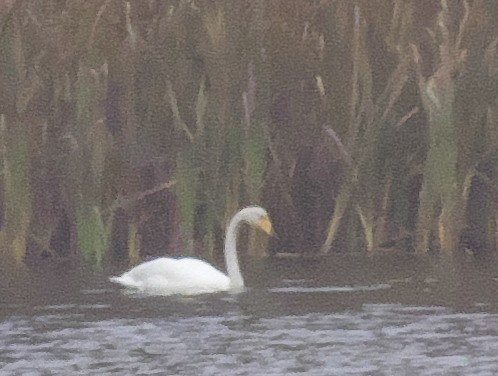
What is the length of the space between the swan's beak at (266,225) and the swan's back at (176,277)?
1.45 feet

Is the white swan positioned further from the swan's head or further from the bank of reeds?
the bank of reeds

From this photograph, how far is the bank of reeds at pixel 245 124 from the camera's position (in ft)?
50.0

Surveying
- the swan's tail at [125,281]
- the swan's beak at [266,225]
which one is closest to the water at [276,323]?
the swan's tail at [125,281]

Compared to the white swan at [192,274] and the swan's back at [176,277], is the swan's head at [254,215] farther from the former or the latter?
the swan's back at [176,277]

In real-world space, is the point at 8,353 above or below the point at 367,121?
below

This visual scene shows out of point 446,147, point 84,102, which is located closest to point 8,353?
point 84,102

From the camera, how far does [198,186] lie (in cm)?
1555

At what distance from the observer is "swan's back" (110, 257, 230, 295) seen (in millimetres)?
14586

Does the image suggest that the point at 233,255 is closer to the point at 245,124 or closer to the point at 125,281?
the point at 125,281

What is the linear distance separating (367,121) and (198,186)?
1.37 m

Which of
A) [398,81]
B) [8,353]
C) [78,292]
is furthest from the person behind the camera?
[398,81]

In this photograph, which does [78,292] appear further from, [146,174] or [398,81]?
[398,81]

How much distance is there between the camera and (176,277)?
577 inches

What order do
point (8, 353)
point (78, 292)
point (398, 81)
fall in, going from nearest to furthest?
point (8, 353), point (78, 292), point (398, 81)
